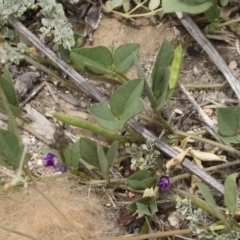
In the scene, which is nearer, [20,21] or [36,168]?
[36,168]

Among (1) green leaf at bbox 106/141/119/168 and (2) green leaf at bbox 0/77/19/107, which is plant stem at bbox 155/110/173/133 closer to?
(1) green leaf at bbox 106/141/119/168

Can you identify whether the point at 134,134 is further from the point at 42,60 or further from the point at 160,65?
the point at 42,60

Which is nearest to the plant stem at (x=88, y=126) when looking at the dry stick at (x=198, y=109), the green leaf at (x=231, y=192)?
the dry stick at (x=198, y=109)

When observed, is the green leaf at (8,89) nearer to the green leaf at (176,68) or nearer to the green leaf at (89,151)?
the green leaf at (89,151)

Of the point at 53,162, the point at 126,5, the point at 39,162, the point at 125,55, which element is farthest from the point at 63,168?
the point at 126,5

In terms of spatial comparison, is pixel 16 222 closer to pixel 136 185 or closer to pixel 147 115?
pixel 136 185

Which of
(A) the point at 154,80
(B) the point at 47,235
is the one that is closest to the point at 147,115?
(A) the point at 154,80

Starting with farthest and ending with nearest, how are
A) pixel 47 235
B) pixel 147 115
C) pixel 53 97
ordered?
pixel 53 97 < pixel 147 115 < pixel 47 235
